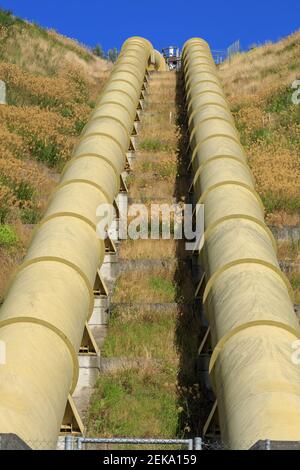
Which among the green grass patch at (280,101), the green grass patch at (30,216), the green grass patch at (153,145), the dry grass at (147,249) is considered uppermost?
the green grass patch at (280,101)

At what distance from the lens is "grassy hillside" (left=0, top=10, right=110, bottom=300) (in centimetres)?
1656

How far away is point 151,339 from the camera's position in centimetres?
1190

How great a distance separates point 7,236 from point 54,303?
6.23 m

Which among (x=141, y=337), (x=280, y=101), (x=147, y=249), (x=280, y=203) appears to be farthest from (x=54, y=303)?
(x=280, y=101)

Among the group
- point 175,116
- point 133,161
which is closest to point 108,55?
point 175,116

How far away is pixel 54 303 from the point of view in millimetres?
8969

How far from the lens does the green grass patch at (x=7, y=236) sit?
579 inches

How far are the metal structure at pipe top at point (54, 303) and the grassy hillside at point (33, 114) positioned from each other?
2.23 metres

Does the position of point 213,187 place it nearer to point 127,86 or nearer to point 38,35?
point 127,86

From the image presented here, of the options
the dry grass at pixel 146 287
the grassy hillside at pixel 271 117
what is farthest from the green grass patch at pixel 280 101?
the dry grass at pixel 146 287

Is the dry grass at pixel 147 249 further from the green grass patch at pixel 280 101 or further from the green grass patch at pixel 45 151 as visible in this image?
the green grass patch at pixel 280 101

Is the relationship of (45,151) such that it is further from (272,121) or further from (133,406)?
(133,406)

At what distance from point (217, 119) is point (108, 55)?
37.3 metres

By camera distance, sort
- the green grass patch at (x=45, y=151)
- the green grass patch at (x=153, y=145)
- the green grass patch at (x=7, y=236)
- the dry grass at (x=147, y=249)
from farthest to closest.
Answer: the green grass patch at (x=153, y=145) < the green grass patch at (x=45, y=151) < the dry grass at (x=147, y=249) < the green grass patch at (x=7, y=236)
